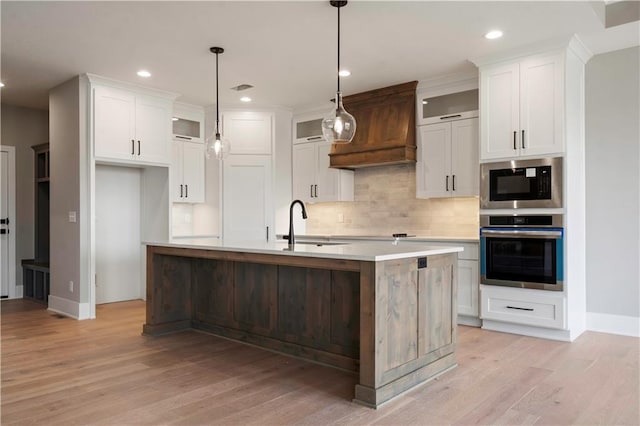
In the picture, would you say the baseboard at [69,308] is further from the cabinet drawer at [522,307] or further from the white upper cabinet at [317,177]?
the cabinet drawer at [522,307]

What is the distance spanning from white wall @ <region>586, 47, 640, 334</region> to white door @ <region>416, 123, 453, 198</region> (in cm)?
135

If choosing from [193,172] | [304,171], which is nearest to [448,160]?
[304,171]

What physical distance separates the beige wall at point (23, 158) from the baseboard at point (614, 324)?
7.01 metres

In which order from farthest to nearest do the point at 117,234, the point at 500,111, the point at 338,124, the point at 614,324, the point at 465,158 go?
the point at 117,234 → the point at 465,158 → the point at 500,111 → the point at 614,324 → the point at 338,124

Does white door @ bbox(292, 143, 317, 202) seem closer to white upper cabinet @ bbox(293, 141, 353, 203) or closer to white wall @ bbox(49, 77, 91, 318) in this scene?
white upper cabinet @ bbox(293, 141, 353, 203)

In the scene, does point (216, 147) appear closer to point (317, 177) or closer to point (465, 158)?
point (317, 177)

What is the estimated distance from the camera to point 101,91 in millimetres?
5273

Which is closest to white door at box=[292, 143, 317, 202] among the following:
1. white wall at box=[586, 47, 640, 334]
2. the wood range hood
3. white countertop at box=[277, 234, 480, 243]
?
the wood range hood

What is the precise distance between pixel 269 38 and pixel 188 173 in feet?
9.58

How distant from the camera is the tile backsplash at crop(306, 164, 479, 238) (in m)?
5.47

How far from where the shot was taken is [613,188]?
4.45 m

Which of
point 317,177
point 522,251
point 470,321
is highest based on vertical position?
point 317,177

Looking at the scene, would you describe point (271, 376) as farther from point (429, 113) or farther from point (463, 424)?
point (429, 113)

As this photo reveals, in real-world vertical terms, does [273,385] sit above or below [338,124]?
below
